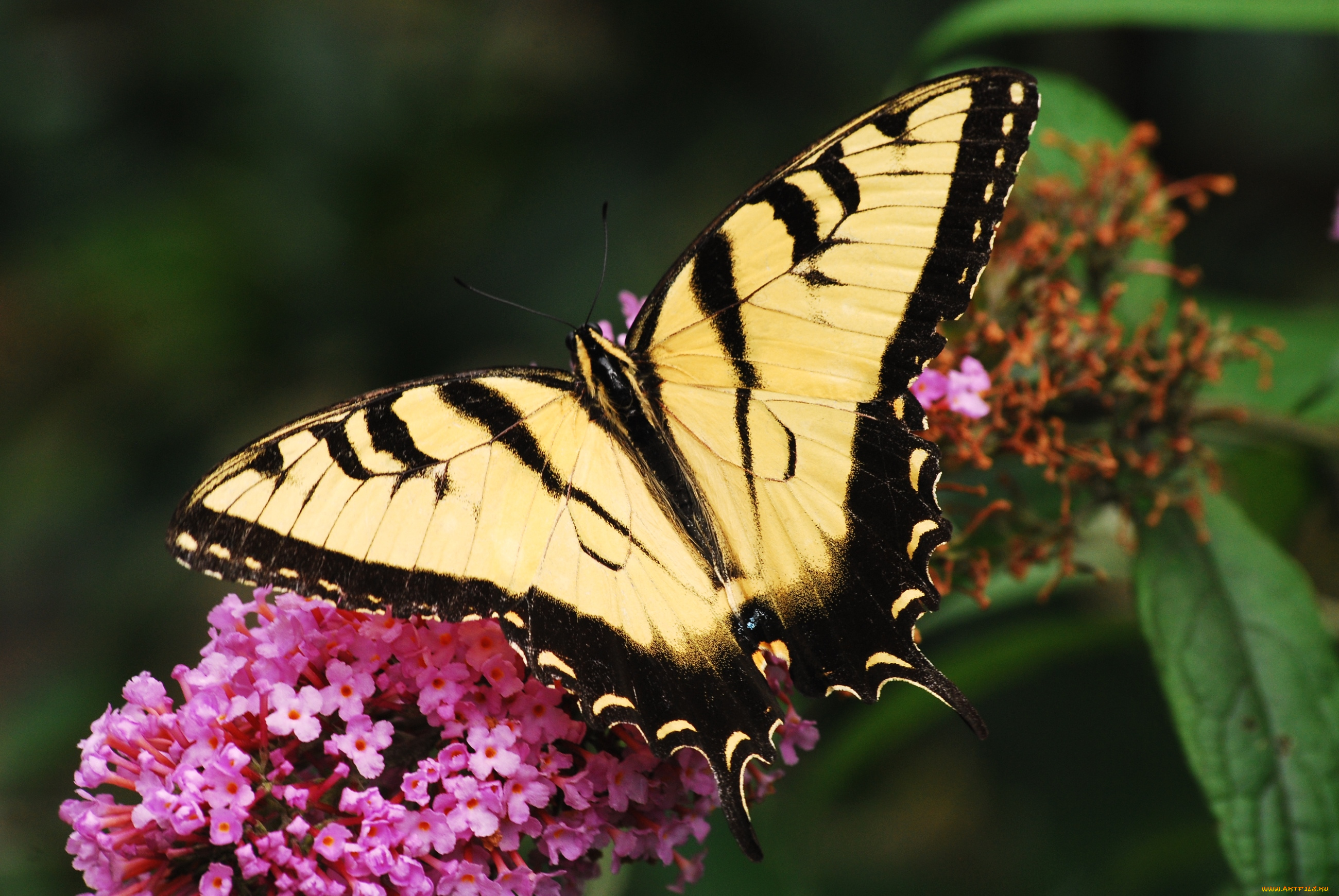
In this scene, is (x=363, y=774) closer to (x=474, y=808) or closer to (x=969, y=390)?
(x=474, y=808)

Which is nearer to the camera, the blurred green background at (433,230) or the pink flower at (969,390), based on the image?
the pink flower at (969,390)

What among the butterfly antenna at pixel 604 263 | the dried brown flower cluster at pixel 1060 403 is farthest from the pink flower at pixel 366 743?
the dried brown flower cluster at pixel 1060 403

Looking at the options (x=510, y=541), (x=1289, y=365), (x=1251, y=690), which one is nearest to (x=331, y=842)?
(x=510, y=541)

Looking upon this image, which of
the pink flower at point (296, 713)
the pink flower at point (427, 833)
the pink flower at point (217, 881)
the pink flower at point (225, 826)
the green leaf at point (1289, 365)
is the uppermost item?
the green leaf at point (1289, 365)

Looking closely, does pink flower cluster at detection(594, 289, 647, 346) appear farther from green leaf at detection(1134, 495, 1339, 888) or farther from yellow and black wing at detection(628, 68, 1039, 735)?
green leaf at detection(1134, 495, 1339, 888)

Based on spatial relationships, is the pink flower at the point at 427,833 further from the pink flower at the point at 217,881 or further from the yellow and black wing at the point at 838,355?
the yellow and black wing at the point at 838,355

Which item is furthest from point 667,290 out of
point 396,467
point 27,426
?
point 27,426

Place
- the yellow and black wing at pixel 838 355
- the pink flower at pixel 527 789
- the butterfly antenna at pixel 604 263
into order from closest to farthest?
the pink flower at pixel 527 789 < the yellow and black wing at pixel 838 355 < the butterfly antenna at pixel 604 263
